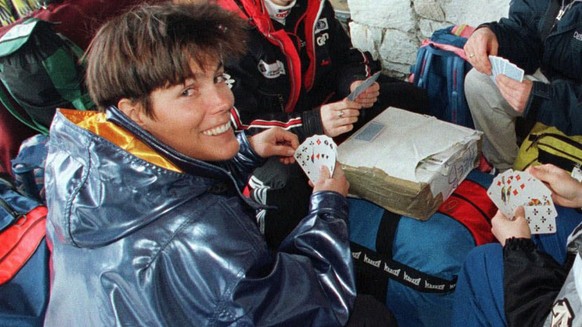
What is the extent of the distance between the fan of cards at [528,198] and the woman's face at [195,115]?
0.88 meters

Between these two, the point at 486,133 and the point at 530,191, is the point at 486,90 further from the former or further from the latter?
the point at 530,191

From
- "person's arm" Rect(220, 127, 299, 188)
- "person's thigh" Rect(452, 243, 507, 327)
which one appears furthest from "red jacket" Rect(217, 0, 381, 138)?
"person's thigh" Rect(452, 243, 507, 327)

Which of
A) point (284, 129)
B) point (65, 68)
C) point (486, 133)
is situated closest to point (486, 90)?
point (486, 133)

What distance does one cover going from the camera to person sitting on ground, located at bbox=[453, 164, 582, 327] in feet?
3.81

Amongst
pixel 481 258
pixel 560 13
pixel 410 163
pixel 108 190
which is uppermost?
pixel 108 190

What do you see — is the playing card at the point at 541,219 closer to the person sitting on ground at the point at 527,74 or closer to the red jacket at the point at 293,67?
the person sitting on ground at the point at 527,74

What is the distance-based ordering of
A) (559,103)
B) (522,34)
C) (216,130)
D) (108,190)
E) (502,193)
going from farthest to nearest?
1. (522,34)
2. (559,103)
3. (502,193)
4. (216,130)
5. (108,190)

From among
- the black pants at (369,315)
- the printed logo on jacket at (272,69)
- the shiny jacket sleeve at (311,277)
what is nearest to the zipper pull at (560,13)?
the printed logo on jacket at (272,69)

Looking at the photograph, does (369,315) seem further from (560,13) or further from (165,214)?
(560,13)

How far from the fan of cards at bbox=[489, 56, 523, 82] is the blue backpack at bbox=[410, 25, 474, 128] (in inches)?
15.7

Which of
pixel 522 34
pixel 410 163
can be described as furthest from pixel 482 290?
pixel 522 34

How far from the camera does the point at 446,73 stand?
7.83 feet

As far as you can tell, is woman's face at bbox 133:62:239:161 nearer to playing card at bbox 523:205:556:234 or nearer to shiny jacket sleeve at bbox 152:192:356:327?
shiny jacket sleeve at bbox 152:192:356:327

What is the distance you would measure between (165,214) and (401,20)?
222 cm
